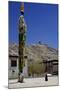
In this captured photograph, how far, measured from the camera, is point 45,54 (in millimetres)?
3525

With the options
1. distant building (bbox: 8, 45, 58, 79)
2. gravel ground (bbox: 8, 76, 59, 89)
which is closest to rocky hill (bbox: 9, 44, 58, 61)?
distant building (bbox: 8, 45, 58, 79)

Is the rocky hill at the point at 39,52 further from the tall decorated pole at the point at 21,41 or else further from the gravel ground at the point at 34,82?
the gravel ground at the point at 34,82

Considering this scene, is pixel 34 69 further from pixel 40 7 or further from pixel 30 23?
pixel 40 7

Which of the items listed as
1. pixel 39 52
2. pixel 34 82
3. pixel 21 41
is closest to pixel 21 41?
pixel 21 41

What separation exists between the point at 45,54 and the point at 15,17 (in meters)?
0.65

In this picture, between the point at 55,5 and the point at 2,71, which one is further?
the point at 55,5

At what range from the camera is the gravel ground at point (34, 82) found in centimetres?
337

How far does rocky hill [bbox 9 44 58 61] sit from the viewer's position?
134 inches

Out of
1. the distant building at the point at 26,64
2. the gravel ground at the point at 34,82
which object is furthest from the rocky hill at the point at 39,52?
the gravel ground at the point at 34,82

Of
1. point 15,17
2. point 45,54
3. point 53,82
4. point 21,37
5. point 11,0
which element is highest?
point 11,0

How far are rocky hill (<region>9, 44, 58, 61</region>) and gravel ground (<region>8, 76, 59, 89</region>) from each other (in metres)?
0.28

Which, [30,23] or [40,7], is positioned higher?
[40,7]

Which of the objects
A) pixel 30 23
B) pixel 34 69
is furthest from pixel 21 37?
pixel 34 69

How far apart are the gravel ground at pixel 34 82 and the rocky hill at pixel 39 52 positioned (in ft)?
0.91
